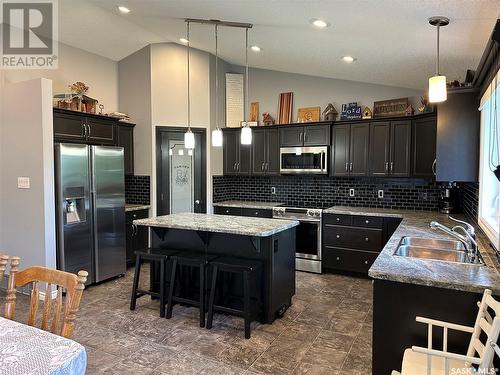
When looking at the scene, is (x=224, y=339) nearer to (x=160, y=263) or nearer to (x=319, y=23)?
(x=160, y=263)

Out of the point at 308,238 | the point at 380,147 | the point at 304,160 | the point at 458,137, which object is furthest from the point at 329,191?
Result: the point at 458,137

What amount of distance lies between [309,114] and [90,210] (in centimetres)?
351

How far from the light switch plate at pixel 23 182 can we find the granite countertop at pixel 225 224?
58.5 inches

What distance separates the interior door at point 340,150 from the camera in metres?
5.10

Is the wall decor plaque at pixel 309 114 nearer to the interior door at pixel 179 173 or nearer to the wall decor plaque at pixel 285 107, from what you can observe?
the wall decor plaque at pixel 285 107

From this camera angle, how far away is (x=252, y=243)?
3.37 m

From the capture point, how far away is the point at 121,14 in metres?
4.34

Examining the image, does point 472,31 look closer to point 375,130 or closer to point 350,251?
point 375,130

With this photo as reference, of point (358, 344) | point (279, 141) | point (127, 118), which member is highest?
point (127, 118)

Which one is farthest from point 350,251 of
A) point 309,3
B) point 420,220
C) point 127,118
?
point 127,118

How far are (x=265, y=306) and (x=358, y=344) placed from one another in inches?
35.1

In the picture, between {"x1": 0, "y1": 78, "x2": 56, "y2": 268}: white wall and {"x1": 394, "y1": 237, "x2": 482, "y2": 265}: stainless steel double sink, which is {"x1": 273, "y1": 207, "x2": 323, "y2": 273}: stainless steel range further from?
{"x1": 0, "y1": 78, "x2": 56, "y2": 268}: white wall

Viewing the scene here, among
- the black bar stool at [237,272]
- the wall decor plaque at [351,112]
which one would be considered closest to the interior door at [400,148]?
the wall decor plaque at [351,112]

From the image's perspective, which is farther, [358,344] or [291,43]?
[291,43]
